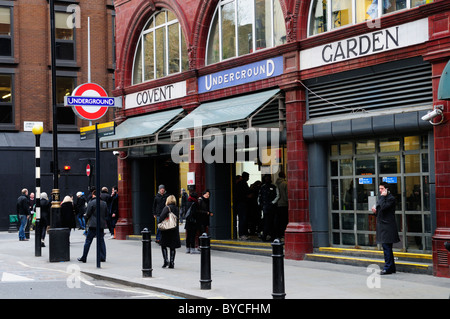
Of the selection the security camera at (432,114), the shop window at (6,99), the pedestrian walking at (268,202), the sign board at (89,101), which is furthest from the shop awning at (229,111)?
the shop window at (6,99)

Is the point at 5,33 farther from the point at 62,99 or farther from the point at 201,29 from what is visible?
the point at 201,29

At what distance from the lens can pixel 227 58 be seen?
18672 mm

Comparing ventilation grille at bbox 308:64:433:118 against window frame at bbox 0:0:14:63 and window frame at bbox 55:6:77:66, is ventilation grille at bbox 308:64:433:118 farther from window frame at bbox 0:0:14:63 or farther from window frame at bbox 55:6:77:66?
window frame at bbox 0:0:14:63

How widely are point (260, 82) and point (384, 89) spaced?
3.88 meters

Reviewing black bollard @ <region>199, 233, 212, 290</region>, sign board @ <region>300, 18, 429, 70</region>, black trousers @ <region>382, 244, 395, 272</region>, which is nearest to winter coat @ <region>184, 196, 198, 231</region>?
sign board @ <region>300, 18, 429, 70</region>

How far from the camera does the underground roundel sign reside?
46.9 ft

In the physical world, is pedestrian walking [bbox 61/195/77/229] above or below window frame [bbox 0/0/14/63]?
below

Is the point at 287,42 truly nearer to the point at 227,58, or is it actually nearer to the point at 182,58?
the point at 227,58

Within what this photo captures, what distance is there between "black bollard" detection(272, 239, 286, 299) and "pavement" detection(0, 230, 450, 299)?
779 millimetres

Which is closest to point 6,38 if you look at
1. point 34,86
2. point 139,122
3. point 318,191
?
point 34,86

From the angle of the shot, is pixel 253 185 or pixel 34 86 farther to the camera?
pixel 34 86

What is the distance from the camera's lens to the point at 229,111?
17125mm

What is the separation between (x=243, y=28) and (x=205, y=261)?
349 inches

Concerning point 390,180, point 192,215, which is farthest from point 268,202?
point 390,180
